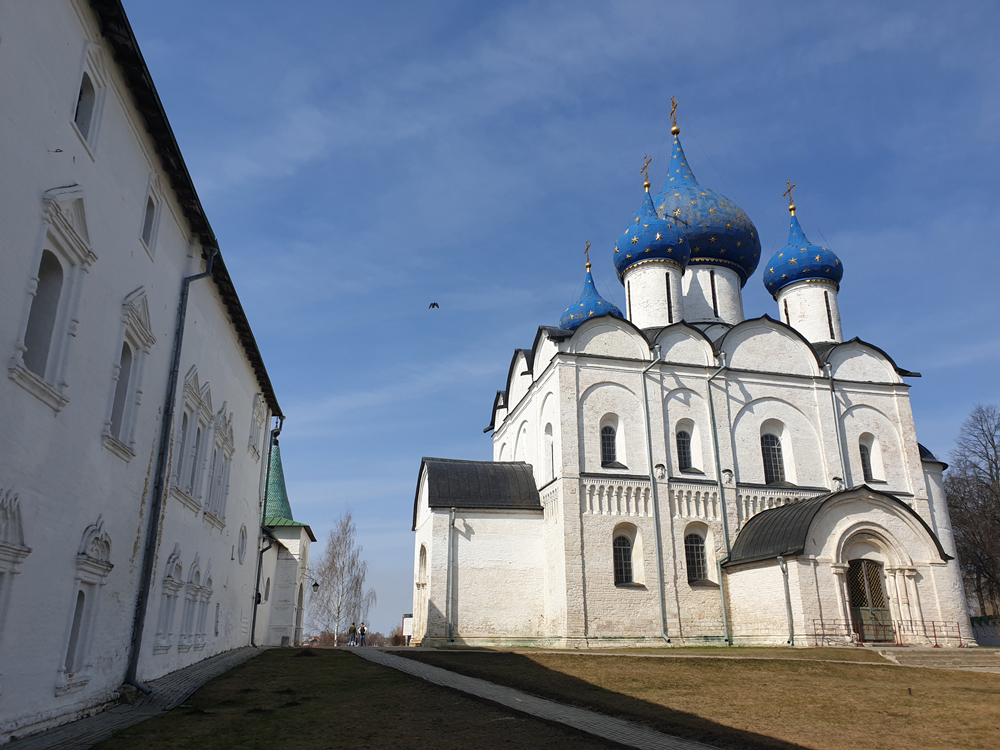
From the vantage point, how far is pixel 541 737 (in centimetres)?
604

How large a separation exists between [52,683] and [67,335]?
3.06 meters

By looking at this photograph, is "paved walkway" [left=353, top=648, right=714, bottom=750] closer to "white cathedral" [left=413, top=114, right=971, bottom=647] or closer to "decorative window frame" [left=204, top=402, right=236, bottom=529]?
"decorative window frame" [left=204, top=402, right=236, bottom=529]

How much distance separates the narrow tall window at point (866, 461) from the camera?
22016 mm

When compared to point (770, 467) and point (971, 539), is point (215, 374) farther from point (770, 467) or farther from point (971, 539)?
point (971, 539)

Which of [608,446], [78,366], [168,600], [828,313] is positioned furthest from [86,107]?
[828,313]

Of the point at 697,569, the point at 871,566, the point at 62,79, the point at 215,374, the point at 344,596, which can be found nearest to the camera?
the point at 62,79

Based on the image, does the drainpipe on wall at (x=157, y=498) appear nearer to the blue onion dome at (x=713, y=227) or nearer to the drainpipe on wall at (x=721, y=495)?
the drainpipe on wall at (x=721, y=495)

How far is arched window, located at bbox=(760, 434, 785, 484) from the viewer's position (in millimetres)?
21453

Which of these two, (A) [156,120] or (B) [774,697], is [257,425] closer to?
(A) [156,120]

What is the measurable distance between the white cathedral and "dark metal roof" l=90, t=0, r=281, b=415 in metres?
9.68

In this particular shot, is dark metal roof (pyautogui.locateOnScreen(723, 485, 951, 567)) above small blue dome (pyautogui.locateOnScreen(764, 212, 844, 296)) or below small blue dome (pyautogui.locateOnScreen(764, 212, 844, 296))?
below

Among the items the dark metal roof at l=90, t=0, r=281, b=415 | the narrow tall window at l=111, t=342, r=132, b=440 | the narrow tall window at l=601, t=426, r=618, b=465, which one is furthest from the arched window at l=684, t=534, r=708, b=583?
the narrow tall window at l=111, t=342, r=132, b=440

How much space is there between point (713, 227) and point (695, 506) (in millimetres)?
10283

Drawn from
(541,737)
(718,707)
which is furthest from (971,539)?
(541,737)
